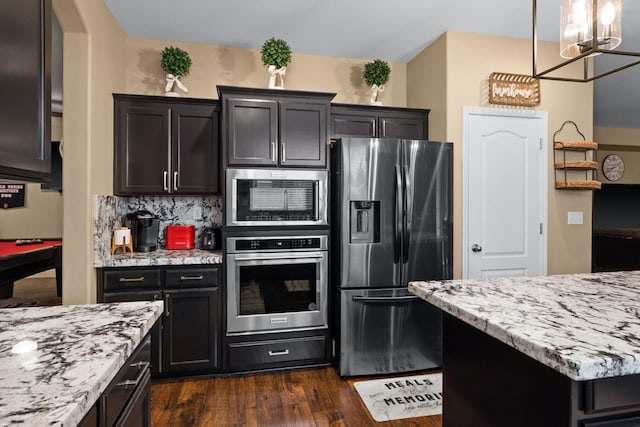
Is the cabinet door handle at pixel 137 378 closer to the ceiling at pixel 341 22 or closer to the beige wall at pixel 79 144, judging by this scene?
the beige wall at pixel 79 144

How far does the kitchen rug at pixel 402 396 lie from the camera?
2.37m

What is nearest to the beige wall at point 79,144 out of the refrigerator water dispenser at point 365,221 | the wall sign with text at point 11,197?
the refrigerator water dispenser at point 365,221

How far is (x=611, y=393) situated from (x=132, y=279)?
2.78 m

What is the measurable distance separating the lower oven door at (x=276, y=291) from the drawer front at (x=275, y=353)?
0.11 meters

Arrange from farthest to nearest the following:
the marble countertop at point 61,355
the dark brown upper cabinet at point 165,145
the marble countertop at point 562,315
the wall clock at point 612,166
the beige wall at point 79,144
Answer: the wall clock at point 612,166 → the dark brown upper cabinet at point 165,145 → the beige wall at point 79,144 → the marble countertop at point 562,315 → the marble countertop at point 61,355

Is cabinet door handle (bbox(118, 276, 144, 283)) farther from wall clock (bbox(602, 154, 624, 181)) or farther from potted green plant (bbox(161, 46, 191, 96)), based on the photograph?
wall clock (bbox(602, 154, 624, 181))

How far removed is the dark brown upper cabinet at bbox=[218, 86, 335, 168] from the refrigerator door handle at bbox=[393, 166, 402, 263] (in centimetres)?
63

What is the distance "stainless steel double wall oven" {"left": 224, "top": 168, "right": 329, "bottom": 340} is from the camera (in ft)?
9.39

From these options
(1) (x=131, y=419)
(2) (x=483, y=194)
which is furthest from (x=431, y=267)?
(1) (x=131, y=419)

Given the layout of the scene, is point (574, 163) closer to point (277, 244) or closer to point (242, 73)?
point (277, 244)

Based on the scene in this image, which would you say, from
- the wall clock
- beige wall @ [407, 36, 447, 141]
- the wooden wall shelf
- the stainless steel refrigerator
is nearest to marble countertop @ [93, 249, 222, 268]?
the stainless steel refrigerator

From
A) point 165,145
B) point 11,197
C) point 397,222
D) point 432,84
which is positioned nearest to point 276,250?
point 397,222

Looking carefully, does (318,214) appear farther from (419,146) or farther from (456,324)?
(456,324)

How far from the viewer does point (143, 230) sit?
10.4 feet
